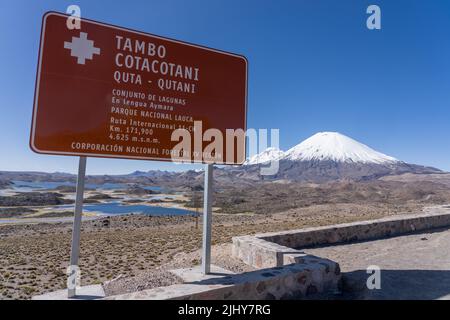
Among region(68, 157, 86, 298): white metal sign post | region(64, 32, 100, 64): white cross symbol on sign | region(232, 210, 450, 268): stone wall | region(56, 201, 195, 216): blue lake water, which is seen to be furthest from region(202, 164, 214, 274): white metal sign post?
region(56, 201, 195, 216): blue lake water

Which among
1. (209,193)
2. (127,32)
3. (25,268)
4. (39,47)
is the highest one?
(127,32)

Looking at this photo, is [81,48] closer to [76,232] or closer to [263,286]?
[76,232]

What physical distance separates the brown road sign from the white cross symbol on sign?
0.01 metres

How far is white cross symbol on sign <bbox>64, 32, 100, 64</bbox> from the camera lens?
441 centimetres

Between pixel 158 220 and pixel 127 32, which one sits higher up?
pixel 127 32

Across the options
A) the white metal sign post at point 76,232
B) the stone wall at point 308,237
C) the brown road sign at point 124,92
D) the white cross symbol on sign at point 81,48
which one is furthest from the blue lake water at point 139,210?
the white cross symbol on sign at point 81,48

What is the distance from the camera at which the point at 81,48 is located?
4461mm

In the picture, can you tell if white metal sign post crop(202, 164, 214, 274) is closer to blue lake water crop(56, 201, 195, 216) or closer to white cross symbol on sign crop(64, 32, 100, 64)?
white cross symbol on sign crop(64, 32, 100, 64)

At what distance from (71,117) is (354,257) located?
7584mm

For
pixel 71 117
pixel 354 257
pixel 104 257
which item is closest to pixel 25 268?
pixel 104 257

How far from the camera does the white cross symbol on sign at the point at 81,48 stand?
14.5ft

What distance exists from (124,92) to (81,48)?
0.82 meters
